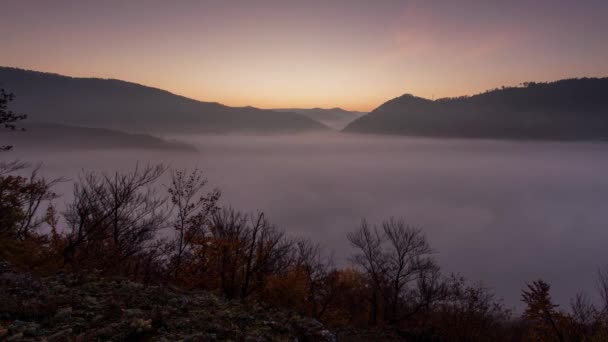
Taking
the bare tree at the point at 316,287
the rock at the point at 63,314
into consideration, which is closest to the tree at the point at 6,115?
the rock at the point at 63,314

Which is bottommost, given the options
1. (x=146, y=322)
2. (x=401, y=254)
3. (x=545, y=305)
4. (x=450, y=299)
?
(x=450, y=299)

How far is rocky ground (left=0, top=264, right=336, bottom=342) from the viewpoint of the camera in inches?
312

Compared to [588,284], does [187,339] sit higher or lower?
higher

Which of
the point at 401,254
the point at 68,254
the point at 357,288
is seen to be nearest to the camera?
the point at 68,254

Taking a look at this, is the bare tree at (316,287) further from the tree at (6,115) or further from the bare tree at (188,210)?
the tree at (6,115)

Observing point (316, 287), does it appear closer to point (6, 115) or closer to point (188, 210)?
point (188, 210)

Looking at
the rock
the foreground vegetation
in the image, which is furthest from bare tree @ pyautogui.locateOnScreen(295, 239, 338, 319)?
the rock

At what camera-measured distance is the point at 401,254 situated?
143ft

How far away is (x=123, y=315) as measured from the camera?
905 centimetres

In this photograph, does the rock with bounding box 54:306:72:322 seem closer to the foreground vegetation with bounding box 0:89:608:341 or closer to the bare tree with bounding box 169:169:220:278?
the foreground vegetation with bounding box 0:89:608:341

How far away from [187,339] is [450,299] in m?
39.0

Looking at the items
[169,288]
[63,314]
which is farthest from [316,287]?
[63,314]

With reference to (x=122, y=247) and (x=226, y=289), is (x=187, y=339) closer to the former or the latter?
(x=226, y=289)

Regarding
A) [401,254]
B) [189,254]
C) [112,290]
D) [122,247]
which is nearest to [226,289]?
[189,254]
